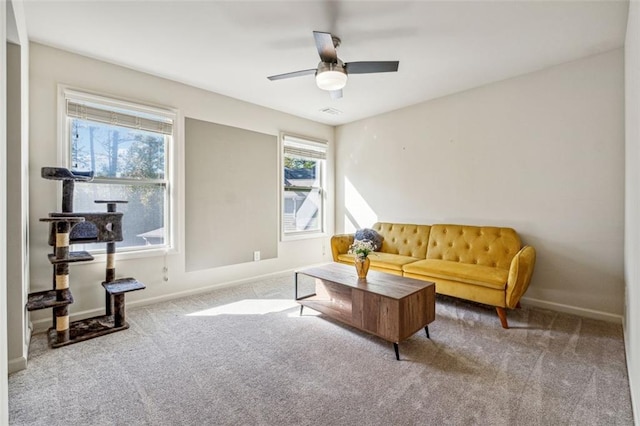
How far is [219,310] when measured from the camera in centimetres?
319

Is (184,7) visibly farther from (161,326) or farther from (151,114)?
(161,326)

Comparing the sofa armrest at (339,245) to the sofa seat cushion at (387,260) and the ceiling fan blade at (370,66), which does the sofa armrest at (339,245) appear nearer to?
the sofa seat cushion at (387,260)

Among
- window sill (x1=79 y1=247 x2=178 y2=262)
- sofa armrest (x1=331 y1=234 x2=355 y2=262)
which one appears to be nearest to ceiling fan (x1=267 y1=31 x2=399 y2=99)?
sofa armrest (x1=331 y1=234 x2=355 y2=262)

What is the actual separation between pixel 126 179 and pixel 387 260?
3.10 meters

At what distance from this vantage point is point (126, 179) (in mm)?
3238

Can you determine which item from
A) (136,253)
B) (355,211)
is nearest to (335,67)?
(136,253)

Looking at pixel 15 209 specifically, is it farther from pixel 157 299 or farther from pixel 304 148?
pixel 304 148

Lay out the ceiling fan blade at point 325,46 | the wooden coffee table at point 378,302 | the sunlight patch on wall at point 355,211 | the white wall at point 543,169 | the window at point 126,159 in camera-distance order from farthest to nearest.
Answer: the sunlight patch on wall at point 355,211 → the window at point 126,159 → the white wall at point 543,169 → the wooden coffee table at point 378,302 → the ceiling fan blade at point 325,46

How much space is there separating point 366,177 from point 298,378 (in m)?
3.55

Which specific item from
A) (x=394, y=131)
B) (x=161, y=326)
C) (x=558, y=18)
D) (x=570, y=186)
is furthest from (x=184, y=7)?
(x=570, y=186)

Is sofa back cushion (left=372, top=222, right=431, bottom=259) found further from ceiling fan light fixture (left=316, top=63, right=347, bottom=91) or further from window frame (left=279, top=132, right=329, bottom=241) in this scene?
ceiling fan light fixture (left=316, top=63, right=347, bottom=91)

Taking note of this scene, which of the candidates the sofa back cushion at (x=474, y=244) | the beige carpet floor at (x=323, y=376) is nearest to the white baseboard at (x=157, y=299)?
the beige carpet floor at (x=323, y=376)

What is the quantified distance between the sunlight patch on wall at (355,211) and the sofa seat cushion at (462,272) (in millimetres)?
1552

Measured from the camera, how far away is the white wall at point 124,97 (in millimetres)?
2705
